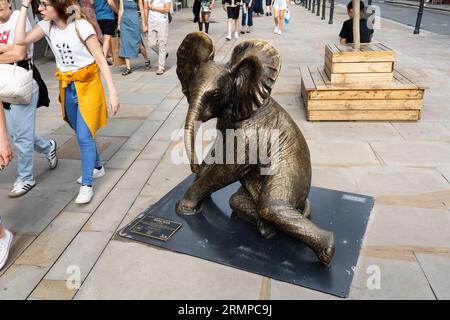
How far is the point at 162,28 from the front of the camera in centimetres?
851

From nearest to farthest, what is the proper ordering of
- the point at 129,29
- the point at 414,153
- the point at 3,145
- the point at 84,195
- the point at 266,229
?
the point at 3,145 → the point at 266,229 → the point at 84,195 → the point at 414,153 → the point at 129,29

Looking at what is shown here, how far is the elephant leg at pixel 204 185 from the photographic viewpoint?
118 inches

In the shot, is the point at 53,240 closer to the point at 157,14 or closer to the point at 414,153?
the point at 414,153

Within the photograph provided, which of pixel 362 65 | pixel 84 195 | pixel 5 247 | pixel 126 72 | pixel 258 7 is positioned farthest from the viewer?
pixel 258 7

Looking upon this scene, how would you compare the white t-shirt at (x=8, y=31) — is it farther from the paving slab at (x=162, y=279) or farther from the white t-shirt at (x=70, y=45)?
the paving slab at (x=162, y=279)

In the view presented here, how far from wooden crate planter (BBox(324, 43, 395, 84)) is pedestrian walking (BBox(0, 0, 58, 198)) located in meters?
3.98

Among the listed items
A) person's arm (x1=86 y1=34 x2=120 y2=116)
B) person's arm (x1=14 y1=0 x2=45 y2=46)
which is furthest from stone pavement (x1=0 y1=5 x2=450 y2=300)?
person's arm (x1=14 y1=0 x2=45 y2=46)

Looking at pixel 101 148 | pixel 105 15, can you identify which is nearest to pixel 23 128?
pixel 101 148

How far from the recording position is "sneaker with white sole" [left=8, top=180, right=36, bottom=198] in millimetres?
3748

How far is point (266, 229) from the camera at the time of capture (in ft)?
9.71

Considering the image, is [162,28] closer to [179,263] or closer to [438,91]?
[438,91]

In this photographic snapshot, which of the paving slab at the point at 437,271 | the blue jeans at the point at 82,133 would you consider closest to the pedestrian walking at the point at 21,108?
the blue jeans at the point at 82,133

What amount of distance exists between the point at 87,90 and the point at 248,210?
177 centimetres

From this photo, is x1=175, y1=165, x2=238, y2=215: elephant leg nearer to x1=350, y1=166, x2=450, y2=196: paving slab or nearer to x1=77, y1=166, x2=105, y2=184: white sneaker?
x1=77, y1=166, x2=105, y2=184: white sneaker
